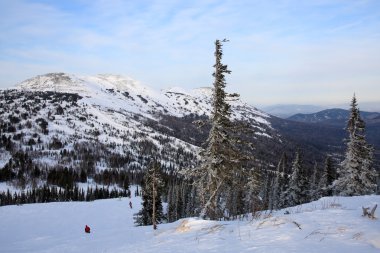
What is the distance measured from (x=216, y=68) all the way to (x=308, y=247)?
57.6 feet

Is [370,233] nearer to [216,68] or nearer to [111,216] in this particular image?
[216,68]

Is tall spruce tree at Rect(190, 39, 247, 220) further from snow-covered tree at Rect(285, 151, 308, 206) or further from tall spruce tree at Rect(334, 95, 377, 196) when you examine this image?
snow-covered tree at Rect(285, 151, 308, 206)

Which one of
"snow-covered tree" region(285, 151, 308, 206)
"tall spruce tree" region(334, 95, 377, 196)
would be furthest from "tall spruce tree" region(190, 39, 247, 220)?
"snow-covered tree" region(285, 151, 308, 206)

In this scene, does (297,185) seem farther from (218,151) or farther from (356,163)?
(218,151)

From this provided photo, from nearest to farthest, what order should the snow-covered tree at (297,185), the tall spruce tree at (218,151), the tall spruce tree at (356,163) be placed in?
the tall spruce tree at (218,151)
the tall spruce tree at (356,163)
the snow-covered tree at (297,185)

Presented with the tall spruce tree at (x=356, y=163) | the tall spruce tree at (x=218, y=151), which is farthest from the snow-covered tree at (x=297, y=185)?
the tall spruce tree at (x=218, y=151)

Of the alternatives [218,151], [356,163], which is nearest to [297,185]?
[356,163]

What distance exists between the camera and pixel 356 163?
3575 centimetres

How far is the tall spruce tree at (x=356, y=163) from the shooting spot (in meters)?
35.4

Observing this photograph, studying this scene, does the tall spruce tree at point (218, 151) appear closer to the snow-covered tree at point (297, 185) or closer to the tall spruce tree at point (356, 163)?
the tall spruce tree at point (356, 163)

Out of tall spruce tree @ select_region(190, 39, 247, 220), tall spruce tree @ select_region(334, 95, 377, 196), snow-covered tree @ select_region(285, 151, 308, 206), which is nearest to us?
tall spruce tree @ select_region(190, 39, 247, 220)

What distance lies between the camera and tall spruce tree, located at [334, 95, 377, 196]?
35406 mm

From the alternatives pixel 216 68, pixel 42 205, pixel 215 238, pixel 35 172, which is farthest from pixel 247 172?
pixel 35 172

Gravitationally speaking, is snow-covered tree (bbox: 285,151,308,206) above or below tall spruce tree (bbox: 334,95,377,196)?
below
